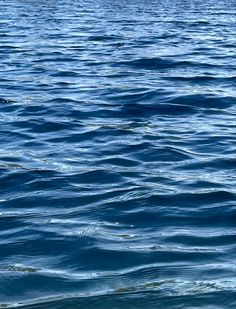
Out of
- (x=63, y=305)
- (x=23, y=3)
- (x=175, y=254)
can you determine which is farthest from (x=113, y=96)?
(x=23, y=3)

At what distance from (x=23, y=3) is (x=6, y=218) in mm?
33658

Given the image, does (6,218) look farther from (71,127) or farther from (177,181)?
(71,127)

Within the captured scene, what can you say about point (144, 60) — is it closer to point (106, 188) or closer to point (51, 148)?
point (51, 148)

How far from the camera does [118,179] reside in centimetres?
941

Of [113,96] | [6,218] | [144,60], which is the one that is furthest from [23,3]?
[6,218]

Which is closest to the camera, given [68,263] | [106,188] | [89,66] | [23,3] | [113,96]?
[68,263]

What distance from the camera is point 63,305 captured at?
19.8 feet

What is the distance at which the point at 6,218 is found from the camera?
8031 millimetres

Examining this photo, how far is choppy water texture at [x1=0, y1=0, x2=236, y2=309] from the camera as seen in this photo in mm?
6426

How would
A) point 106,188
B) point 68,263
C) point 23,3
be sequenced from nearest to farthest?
point 68,263
point 106,188
point 23,3

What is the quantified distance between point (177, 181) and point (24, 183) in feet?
6.26

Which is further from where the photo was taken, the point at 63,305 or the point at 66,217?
the point at 66,217

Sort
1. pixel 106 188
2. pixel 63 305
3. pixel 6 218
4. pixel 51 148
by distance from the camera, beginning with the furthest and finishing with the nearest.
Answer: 1. pixel 51 148
2. pixel 106 188
3. pixel 6 218
4. pixel 63 305

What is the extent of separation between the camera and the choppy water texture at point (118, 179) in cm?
643
